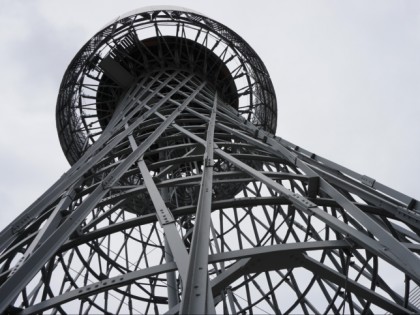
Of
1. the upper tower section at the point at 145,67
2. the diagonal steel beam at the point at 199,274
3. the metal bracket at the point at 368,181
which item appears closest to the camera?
the diagonal steel beam at the point at 199,274

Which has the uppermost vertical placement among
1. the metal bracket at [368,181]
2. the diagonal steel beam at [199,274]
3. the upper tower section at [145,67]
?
the upper tower section at [145,67]

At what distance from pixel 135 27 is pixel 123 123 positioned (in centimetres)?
783

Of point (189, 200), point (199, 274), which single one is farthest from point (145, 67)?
point (199, 274)

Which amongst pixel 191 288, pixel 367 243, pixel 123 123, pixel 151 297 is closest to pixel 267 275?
pixel 151 297

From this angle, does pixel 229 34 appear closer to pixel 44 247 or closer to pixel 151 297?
pixel 151 297

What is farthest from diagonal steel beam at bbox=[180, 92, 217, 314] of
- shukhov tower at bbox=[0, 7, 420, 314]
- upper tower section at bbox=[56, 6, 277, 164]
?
upper tower section at bbox=[56, 6, 277, 164]

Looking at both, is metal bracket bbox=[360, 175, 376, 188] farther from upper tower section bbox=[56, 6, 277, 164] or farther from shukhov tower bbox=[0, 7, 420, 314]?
upper tower section bbox=[56, 6, 277, 164]

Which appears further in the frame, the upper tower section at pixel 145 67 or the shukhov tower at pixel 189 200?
the upper tower section at pixel 145 67

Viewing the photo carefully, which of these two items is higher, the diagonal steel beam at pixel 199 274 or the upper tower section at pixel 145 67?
the upper tower section at pixel 145 67

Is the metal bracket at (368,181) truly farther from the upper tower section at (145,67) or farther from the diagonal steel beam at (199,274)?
the upper tower section at (145,67)

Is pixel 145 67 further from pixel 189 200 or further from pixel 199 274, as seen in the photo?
pixel 199 274

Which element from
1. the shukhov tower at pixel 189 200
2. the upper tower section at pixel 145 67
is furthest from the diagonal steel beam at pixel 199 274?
the upper tower section at pixel 145 67

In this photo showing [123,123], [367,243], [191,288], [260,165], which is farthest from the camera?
[260,165]

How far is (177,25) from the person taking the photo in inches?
795
